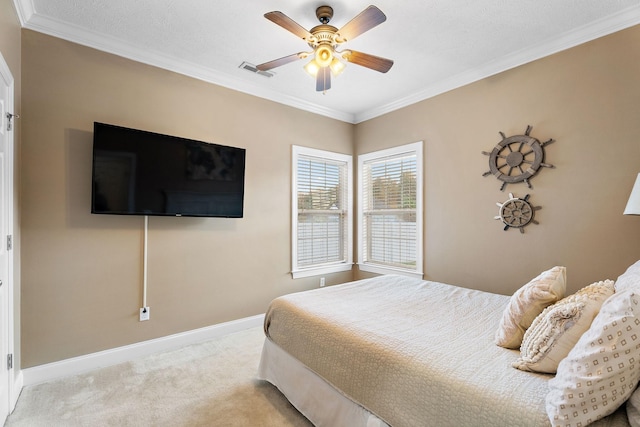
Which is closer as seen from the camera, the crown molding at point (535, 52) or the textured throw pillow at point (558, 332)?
the textured throw pillow at point (558, 332)

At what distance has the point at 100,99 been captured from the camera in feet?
8.43

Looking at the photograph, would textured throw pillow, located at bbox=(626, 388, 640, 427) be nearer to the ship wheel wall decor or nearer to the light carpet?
the light carpet

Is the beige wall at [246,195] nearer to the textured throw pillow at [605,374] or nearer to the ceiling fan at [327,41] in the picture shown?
the ceiling fan at [327,41]

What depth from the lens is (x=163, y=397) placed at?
2.13 m

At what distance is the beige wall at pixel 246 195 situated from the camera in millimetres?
2318

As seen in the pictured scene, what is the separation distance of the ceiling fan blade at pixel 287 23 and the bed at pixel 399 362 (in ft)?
5.98

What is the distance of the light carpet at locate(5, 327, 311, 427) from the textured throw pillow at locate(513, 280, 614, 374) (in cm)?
132

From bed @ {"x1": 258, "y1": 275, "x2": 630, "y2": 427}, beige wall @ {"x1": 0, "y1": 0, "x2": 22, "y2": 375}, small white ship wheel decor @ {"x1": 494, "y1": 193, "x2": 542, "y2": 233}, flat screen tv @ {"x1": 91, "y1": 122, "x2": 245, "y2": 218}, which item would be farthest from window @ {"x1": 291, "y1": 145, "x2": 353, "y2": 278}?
beige wall @ {"x1": 0, "y1": 0, "x2": 22, "y2": 375}

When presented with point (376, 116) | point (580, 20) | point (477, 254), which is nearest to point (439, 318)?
point (477, 254)

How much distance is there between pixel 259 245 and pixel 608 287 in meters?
2.91

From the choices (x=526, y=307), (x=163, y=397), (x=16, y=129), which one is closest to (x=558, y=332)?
(x=526, y=307)

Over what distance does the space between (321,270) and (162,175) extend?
2232 mm

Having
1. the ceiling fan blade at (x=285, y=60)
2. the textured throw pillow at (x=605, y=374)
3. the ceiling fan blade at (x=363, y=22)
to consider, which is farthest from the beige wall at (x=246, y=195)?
the textured throw pillow at (x=605, y=374)

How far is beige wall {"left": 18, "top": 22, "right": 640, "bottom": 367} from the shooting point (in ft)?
7.61
